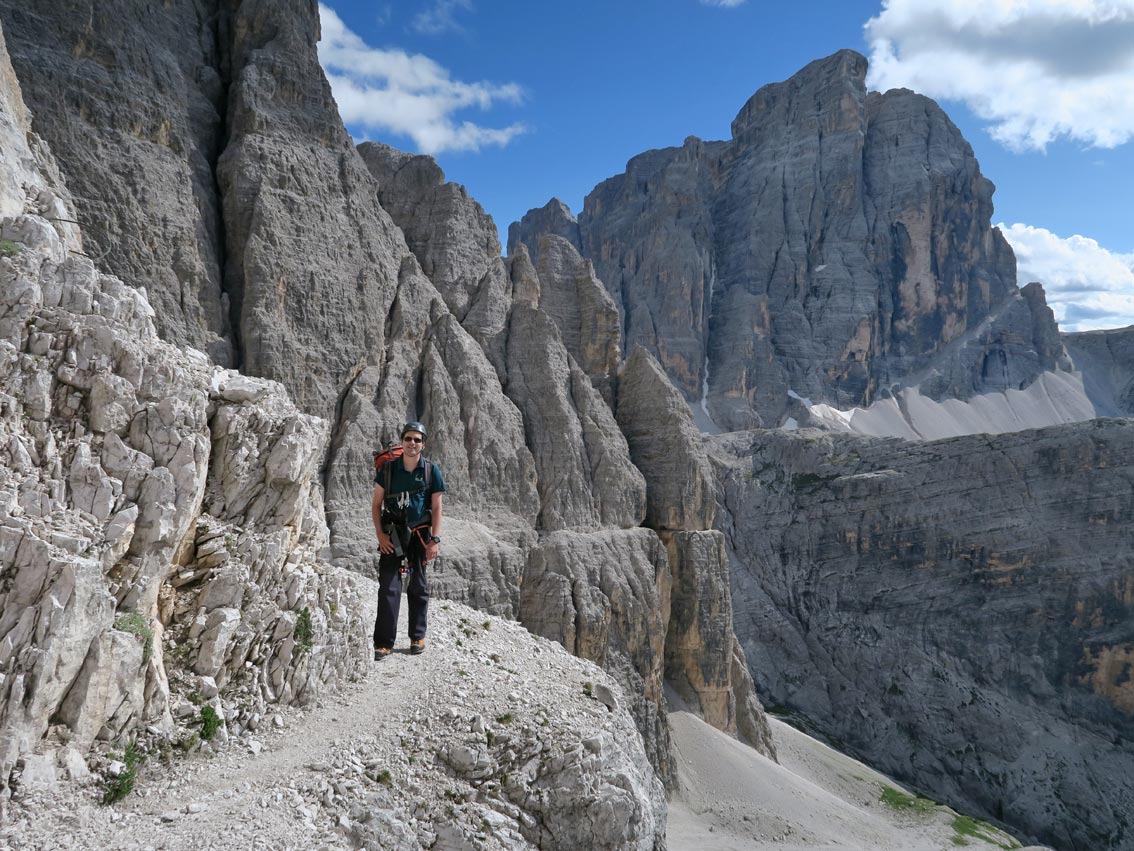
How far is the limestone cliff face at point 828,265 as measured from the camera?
129375 millimetres

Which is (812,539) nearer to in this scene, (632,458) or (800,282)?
(632,458)

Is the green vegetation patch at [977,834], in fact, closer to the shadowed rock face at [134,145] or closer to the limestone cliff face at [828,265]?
the shadowed rock face at [134,145]

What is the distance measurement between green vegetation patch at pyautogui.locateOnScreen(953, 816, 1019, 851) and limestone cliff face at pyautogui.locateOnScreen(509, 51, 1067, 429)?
82202 mm

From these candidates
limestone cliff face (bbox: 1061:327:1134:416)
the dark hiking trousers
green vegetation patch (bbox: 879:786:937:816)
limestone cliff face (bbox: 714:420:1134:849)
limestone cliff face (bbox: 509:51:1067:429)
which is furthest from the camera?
limestone cliff face (bbox: 1061:327:1134:416)

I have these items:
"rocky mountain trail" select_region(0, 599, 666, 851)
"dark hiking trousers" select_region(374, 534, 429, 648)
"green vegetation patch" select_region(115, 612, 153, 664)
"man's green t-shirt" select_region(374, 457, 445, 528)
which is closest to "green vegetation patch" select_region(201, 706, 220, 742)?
"rocky mountain trail" select_region(0, 599, 666, 851)

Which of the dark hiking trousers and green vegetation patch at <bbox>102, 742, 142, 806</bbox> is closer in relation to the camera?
green vegetation patch at <bbox>102, 742, 142, 806</bbox>

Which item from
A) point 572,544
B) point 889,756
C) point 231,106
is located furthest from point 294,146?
point 889,756

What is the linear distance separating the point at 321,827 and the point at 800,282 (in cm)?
13402

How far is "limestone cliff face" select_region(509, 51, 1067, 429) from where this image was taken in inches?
5094

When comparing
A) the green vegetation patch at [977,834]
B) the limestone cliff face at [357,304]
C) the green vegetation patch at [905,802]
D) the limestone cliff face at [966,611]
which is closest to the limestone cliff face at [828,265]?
the limestone cliff face at [966,611]

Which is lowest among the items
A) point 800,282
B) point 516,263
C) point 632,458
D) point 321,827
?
point 321,827

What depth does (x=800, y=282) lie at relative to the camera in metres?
133

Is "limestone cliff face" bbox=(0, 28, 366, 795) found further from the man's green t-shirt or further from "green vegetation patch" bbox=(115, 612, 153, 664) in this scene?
the man's green t-shirt

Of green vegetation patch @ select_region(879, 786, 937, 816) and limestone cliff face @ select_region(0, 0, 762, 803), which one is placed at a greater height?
limestone cliff face @ select_region(0, 0, 762, 803)
